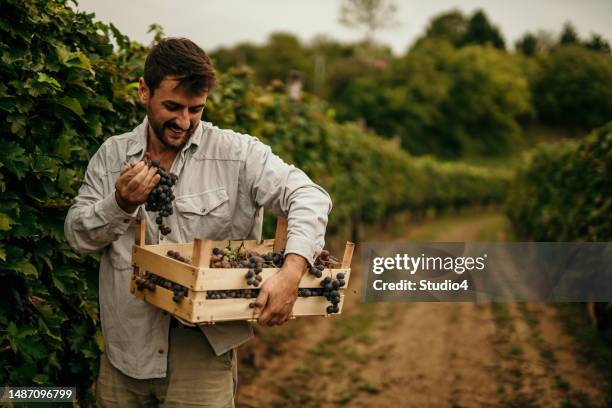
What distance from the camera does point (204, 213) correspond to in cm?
289

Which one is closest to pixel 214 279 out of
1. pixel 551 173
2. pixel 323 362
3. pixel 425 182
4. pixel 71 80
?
pixel 71 80

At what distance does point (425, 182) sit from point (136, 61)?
2351 centimetres

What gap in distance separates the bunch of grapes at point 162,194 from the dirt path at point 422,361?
313 centimetres

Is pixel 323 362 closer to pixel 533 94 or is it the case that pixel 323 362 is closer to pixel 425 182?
pixel 425 182

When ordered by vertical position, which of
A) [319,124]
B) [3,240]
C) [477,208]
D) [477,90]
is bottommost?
[3,240]

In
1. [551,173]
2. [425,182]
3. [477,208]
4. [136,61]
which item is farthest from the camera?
[477,208]

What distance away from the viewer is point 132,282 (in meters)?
2.83

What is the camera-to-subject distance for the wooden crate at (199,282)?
2.51m

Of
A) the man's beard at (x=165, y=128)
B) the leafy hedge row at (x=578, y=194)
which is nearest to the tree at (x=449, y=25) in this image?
the leafy hedge row at (x=578, y=194)

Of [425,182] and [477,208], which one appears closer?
[425,182]

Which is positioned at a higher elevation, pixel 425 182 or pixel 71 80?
pixel 425 182

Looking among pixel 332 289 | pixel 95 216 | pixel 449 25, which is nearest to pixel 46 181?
pixel 95 216

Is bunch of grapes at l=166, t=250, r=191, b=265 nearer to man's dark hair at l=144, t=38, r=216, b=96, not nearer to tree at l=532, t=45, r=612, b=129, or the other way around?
man's dark hair at l=144, t=38, r=216, b=96

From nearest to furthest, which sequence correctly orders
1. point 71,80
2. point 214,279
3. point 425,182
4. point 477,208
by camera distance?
point 214,279 → point 71,80 → point 425,182 → point 477,208
